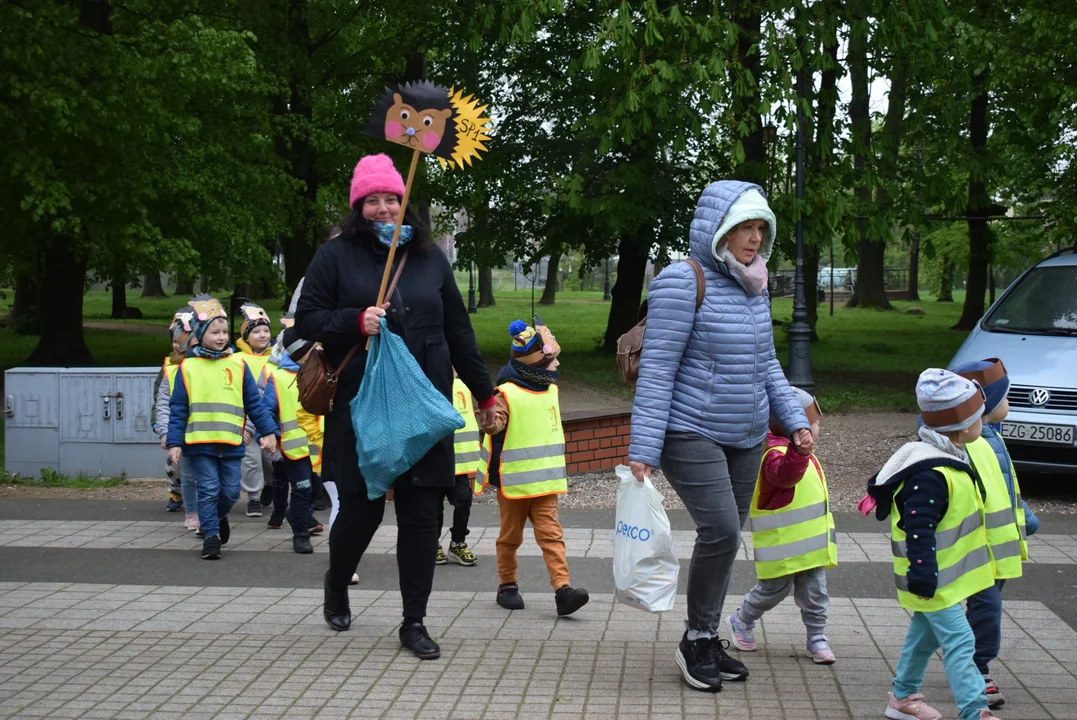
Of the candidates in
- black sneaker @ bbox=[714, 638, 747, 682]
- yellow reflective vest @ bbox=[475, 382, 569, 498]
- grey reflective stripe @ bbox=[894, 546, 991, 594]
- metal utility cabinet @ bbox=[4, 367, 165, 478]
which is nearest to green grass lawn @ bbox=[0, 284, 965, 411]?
metal utility cabinet @ bbox=[4, 367, 165, 478]

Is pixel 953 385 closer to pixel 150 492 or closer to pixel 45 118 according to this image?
pixel 150 492

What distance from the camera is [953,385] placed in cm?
448

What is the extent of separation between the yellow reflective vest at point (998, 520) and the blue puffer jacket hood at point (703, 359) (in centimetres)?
Answer: 84

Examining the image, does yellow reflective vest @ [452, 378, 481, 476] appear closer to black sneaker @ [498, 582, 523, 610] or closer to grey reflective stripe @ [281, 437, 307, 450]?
grey reflective stripe @ [281, 437, 307, 450]

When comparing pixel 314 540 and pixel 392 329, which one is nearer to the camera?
pixel 392 329

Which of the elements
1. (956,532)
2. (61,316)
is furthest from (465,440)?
(61,316)

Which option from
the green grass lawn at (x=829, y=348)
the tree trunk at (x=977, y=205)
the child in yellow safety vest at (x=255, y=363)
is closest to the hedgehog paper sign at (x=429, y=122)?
the child in yellow safety vest at (x=255, y=363)

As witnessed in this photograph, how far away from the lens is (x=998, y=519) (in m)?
4.73

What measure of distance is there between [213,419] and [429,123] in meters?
2.94

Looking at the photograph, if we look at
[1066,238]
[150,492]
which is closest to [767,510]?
[150,492]

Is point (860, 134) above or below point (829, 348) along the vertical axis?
above

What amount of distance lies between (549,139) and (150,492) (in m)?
11.8

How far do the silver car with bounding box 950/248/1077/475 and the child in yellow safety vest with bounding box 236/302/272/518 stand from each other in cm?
526

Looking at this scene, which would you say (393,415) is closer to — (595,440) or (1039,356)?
(595,440)
